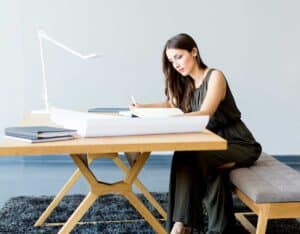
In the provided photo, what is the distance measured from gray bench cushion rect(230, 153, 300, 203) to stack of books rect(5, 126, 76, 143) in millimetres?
801

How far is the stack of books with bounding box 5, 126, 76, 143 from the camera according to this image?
186 centimetres

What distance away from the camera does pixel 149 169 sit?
4191 mm

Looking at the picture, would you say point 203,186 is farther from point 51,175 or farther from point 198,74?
point 51,175

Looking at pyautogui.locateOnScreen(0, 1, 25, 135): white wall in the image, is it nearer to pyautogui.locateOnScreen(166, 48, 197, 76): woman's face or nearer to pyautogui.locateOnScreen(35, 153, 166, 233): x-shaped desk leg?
pyautogui.locateOnScreen(166, 48, 197, 76): woman's face

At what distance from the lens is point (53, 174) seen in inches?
157

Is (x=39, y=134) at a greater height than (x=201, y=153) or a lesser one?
greater

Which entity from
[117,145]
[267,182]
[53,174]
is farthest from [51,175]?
[117,145]

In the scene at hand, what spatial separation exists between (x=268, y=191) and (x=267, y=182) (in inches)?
5.2

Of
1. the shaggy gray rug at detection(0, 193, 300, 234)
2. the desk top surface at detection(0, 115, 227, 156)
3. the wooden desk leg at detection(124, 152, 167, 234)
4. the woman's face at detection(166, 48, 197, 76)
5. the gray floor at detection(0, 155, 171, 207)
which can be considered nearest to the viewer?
the desk top surface at detection(0, 115, 227, 156)

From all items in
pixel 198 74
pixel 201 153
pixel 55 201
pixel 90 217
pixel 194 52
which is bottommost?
pixel 90 217

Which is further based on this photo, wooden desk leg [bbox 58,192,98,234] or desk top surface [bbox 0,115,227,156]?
wooden desk leg [bbox 58,192,98,234]

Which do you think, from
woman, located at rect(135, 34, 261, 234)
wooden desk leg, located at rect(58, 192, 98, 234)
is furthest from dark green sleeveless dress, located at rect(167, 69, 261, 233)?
wooden desk leg, located at rect(58, 192, 98, 234)

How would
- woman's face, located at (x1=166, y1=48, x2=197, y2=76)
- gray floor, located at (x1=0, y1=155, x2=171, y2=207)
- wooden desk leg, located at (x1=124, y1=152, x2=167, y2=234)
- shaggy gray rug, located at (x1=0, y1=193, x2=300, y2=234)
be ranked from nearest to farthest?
1. wooden desk leg, located at (x1=124, y1=152, x2=167, y2=234)
2. woman's face, located at (x1=166, y1=48, x2=197, y2=76)
3. shaggy gray rug, located at (x1=0, y1=193, x2=300, y2=234)
4. gray floor, located at (x1=0, y1=155, x2=171, y2=207)

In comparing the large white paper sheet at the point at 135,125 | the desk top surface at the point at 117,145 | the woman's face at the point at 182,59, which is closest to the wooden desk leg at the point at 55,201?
the woman's face at the point at 182,59
